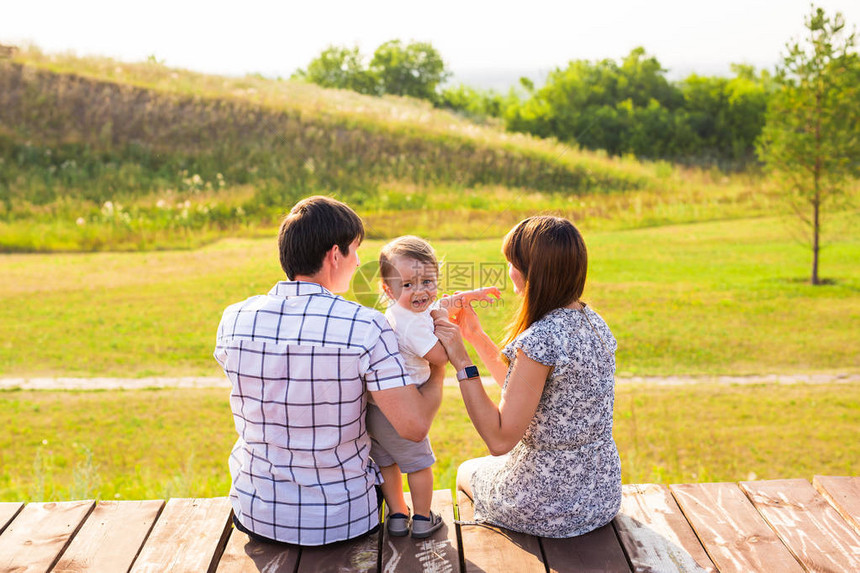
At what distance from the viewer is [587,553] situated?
2074mm

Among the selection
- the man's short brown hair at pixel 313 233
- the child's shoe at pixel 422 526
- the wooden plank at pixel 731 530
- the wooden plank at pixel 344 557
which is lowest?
the wooden plank at pixel 731 530

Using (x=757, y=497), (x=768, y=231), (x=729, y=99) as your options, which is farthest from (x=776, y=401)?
(x=729, y=99)

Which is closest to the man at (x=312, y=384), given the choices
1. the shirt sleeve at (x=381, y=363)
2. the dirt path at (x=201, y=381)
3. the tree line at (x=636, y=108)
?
the shirt sleeve at (x=381, y=363)

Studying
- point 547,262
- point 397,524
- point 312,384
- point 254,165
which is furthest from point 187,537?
point 254,165

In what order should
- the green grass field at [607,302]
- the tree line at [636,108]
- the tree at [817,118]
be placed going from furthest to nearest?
the tree line at [636,108]
the tree at [817,118]
the green grass field at [607,302]

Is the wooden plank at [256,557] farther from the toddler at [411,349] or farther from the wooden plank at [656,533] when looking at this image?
the wooden plank at [656,533]

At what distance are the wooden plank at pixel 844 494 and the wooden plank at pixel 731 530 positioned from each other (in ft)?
0.86

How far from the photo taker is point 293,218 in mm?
1897

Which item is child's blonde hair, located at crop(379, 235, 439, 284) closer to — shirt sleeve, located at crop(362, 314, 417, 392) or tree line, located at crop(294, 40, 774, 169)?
shirt sleeve, located at crop(362, 314, 417, 392)

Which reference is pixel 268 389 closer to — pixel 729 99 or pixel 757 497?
pixel 757 497

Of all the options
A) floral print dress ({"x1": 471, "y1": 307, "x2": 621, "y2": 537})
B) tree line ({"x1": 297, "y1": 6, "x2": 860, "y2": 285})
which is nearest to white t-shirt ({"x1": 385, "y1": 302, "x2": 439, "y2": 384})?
floral print dress ({"x1": 471, "y1": 307, "x2": 621, "y2": 537})

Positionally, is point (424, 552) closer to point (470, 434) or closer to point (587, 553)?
point (587, 553)

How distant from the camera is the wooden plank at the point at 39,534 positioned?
2.10 meters

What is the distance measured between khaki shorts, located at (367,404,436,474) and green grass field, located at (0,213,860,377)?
255 cm
